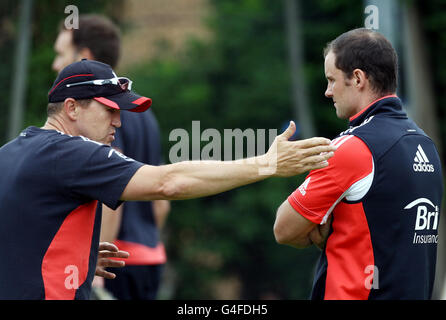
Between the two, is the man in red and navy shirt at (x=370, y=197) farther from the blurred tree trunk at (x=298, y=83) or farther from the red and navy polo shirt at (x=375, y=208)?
the blurred tree trunk at (x=298, y=83)

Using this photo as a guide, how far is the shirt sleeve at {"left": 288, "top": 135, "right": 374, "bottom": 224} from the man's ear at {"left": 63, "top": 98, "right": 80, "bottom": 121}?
1228 millimetres

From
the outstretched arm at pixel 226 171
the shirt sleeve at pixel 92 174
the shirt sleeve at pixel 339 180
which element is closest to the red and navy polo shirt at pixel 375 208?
the shirt sleeve at pixel 339 180

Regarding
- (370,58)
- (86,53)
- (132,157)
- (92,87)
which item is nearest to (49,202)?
(92,87)

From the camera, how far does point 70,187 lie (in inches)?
130

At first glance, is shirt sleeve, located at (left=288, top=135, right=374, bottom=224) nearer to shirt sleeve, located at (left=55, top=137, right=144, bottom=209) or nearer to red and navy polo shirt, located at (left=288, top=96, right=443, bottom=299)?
red and navy polo shirt, located at (left=288, top=96, right=443, bottom=299)

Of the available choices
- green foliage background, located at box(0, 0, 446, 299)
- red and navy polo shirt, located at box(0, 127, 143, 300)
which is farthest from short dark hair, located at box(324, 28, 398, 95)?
green foliage background, located at box(0, 0, 446, 299)

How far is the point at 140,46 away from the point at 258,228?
18.7 ft

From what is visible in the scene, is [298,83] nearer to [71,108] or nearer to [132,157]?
[132,157]

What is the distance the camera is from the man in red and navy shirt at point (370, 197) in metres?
3.53

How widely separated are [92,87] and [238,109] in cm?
1263

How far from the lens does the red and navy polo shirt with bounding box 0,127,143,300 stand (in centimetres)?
330

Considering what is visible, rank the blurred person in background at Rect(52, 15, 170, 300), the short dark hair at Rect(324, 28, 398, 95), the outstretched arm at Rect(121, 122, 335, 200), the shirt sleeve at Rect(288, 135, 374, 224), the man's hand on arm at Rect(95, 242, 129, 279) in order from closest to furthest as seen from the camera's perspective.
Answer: the outstretched arm at Rect(121, 122, 335, 200) < the shirt sleeve at Rect(288, 135, 374, 224) < the short dark hair at Rect(324, 28, 398, 95) < the man's hand on arm at Rect(95, 242, 129, 279) < the blurred person in background at Rect(52, 15, 170, 300)
